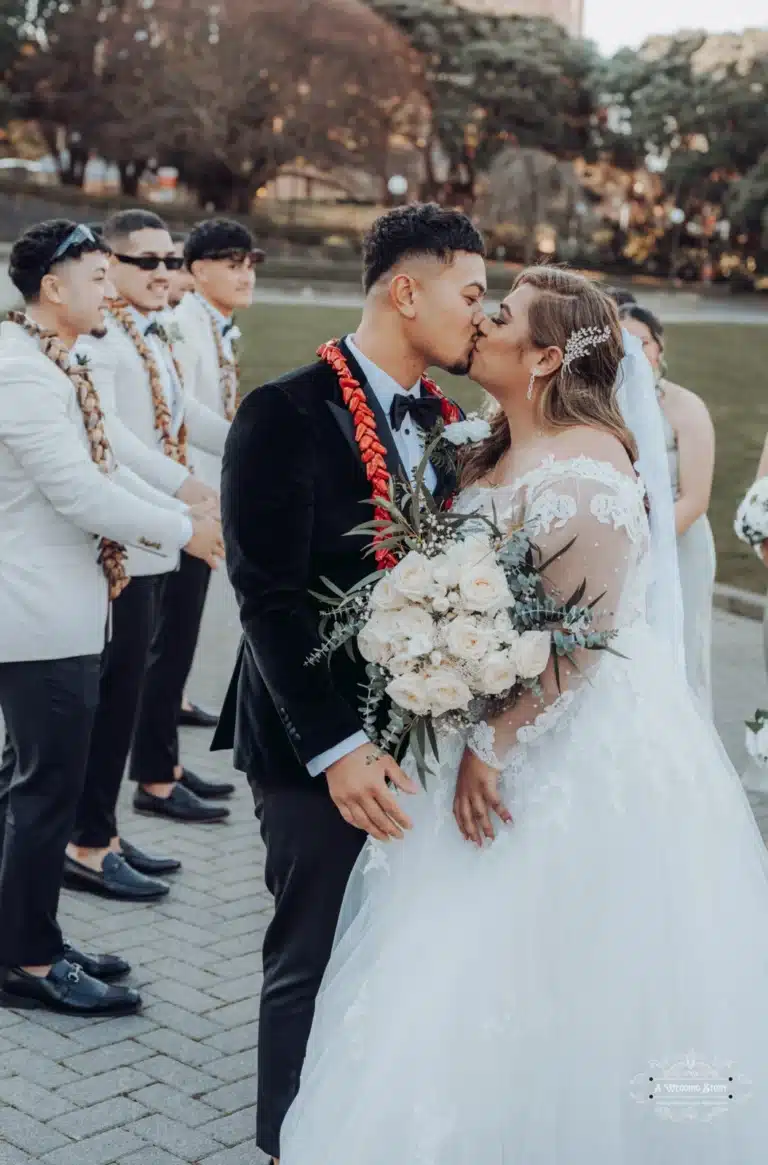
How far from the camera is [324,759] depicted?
326cm

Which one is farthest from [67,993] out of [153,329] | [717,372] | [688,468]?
[717,372]

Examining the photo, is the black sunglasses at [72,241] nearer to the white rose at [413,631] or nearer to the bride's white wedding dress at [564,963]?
the bride's white wedding dress at [564,963]

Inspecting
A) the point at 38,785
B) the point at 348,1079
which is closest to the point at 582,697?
the point at 348,1079

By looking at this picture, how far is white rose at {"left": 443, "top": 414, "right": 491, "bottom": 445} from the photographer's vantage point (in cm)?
353

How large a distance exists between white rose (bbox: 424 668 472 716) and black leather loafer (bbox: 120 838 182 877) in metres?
3.12

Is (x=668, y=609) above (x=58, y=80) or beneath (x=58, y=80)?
beneath

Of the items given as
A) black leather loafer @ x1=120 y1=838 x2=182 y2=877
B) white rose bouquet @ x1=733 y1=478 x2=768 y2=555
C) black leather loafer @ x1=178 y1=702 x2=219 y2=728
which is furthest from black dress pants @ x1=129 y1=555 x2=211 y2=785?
white rose bouquet @ x1=733 y1=478 x2=768 y2=555

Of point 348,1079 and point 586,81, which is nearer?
point 348,1079

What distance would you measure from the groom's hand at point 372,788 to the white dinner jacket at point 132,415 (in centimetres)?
245

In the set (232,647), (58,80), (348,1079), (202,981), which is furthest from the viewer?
(58,80)

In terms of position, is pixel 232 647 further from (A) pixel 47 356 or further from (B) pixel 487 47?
(B) pixel 487 47

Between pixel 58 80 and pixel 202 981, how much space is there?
179 ft

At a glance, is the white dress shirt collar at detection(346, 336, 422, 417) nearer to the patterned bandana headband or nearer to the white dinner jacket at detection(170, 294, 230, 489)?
the patterned bandana headband

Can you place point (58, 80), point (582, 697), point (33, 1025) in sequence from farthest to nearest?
point (58, 80), point (33, 1025), point (582, 697)
